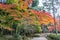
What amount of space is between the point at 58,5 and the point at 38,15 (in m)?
8.40

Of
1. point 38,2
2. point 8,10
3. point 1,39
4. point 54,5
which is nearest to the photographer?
point 8,10

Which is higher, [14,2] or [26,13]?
[14,2]

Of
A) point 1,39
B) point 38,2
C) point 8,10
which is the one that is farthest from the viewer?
point 38,2

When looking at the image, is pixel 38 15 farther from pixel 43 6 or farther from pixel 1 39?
pixel 43 6

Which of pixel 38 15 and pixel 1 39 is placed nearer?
pixel 38 15

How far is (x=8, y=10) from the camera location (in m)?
12.7

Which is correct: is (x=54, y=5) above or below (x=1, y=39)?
above

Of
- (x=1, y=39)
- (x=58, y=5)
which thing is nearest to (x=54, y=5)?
(x=58, y=5)

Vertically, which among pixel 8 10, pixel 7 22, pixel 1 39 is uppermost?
pixel 8 10

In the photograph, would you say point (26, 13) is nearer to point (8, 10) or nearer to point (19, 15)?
point (19, 15)

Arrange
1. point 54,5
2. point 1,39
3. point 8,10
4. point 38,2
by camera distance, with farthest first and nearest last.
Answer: point 38,2 < point 54,5 < point 1,39 < point 8,10

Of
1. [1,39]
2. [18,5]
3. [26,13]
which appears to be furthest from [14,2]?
[1,39]

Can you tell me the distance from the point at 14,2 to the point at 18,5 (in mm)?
504

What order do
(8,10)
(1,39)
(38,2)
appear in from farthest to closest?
(38,2), (1,39), (8,10)
